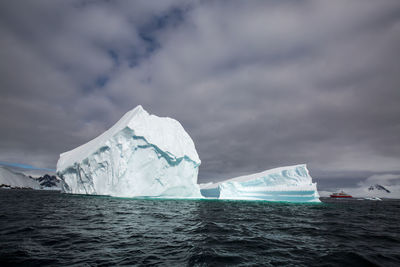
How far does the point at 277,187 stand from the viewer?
3097 cm

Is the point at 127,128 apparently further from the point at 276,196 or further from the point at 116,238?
the point at 276,196

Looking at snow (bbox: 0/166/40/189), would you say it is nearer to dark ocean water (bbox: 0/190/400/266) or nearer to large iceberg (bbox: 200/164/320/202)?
large iceberg (bbox: 200/164/320/202)

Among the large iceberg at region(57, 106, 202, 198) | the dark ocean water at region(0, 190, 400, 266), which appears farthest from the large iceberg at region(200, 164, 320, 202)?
the dark ocean water at region(0, 190, 400, 266)

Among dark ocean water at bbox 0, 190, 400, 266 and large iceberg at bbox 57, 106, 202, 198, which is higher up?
large iceberg at bbox 57, 106, 202, 198

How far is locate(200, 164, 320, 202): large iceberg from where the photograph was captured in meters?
29.7

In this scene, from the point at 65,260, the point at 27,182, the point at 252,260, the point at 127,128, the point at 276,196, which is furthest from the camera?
the point at 27,182

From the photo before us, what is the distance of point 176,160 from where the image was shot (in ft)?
90.6

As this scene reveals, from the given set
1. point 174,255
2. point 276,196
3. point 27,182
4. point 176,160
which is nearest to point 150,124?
point 176,160

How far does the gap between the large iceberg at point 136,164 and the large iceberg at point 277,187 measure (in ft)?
27.8

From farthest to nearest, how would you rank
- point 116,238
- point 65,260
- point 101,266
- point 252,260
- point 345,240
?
point 345,240, point 116,238, point 252,260, point 65,260, point 101,266

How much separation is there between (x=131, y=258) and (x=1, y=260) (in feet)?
8.15

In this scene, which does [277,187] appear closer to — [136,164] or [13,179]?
[136,164]

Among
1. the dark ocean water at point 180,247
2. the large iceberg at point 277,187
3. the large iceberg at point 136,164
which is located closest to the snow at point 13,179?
the large iceberg at point 136,164

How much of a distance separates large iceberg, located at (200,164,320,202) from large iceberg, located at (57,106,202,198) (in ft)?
27.8
